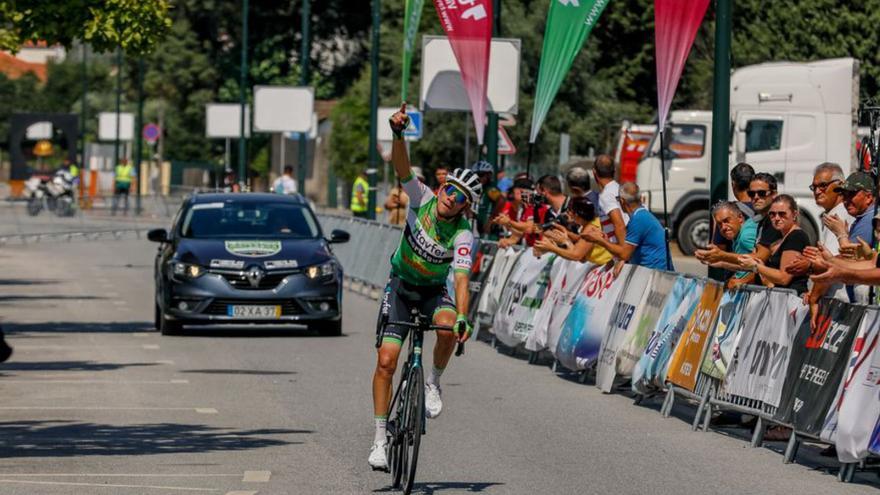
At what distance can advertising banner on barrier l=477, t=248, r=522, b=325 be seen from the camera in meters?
21.2

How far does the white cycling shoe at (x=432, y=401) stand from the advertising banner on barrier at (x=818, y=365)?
2505mm

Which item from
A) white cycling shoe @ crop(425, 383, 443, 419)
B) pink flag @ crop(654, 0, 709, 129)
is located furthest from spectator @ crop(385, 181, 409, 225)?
white cycling shoe @ crop(425, 383, 443, 419)

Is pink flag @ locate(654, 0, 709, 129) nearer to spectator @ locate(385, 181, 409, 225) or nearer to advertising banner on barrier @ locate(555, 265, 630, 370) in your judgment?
advertising banner on barrier @ locate(555, 265, 630, 370)

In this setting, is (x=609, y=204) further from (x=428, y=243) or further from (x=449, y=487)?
(x=449, y=487)

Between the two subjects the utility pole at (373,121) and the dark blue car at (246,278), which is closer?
the dark blue car at (246,278)

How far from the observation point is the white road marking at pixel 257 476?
428 inches

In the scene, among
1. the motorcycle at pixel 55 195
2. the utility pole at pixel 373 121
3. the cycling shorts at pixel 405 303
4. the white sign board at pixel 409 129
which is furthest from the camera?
the motorcycle at pixel 55 195

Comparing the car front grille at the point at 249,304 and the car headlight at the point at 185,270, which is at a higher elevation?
the car headlight at the point at 185,270

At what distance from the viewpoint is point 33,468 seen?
1115 centimetres

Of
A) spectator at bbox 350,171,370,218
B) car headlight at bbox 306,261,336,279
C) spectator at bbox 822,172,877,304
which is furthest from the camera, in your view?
spectator at bbox 350,171,370,218

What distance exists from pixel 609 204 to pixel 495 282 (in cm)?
455

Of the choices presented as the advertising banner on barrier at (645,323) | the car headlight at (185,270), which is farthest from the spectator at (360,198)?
the advertising banner on barrier at (645,323)

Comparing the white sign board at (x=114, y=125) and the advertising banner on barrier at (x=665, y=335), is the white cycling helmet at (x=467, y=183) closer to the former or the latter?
the advertising banner on barrier at (x=665, y=335)

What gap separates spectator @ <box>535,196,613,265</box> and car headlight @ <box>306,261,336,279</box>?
346cm
